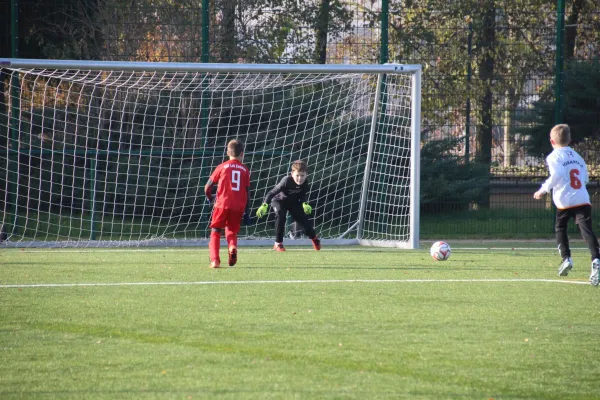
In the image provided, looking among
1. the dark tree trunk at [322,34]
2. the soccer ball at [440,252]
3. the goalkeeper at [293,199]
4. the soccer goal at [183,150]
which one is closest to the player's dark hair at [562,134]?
the soccer ball at [440,252]

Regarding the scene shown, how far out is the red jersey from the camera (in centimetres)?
984

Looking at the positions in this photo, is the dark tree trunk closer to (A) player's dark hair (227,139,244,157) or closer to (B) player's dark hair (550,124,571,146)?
(A) player's dark hair (227,139,244,157)

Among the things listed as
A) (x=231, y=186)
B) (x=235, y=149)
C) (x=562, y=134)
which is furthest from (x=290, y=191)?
(x=562, y=134)

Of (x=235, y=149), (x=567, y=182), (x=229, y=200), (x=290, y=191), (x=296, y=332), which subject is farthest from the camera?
(x=290, y=191)

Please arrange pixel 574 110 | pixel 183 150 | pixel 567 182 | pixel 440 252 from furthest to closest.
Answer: pixel 574 110
pixel 183 150
pixel 440 252
pixel 567 182

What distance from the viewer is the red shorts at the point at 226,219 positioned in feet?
32.1

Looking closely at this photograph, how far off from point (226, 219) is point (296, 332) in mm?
4325

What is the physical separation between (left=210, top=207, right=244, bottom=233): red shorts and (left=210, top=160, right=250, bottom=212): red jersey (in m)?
0.05

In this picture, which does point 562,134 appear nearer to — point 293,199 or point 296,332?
point 296,332

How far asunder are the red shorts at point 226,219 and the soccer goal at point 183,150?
3300mm

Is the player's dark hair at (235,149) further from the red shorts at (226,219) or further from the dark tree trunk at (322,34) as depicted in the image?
the dark tree trunk at (322,34)

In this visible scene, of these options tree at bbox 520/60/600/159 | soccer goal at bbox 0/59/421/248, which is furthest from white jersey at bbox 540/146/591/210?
tree at bbox 520/60/600/159

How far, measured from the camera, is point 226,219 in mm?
9852

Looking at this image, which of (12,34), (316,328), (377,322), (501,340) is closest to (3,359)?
(316,328)
